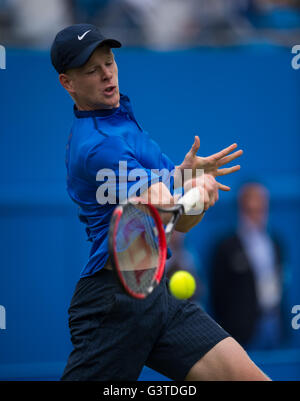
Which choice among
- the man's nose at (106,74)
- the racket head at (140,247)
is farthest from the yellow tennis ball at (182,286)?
the man's nose at (106,74)

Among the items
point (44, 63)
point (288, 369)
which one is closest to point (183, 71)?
point (44, 63)

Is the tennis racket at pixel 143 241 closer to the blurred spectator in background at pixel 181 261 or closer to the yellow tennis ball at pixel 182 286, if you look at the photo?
the yellow tennis ball at pixel 182 286

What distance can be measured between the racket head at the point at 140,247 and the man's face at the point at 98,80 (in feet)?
1.83

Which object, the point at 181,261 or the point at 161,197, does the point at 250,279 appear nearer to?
the point at 181,261

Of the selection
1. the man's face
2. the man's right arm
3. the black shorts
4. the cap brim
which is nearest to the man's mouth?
the man's face

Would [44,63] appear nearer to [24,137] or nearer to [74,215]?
[24,137]

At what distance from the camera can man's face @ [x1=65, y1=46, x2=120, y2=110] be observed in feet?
11.7

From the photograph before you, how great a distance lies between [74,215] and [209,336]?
315cm

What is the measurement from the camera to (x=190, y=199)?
10.9 ft

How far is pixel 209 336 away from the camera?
3682mm

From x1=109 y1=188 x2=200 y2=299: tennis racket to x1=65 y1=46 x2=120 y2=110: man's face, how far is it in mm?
557

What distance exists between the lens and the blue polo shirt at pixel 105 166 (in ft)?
11.0

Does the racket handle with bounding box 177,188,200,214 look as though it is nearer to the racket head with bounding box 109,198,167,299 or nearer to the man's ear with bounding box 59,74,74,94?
the racket head with bounding box 109,198,167,299

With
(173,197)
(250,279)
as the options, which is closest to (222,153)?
(173,197)
